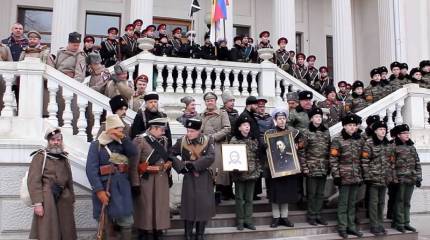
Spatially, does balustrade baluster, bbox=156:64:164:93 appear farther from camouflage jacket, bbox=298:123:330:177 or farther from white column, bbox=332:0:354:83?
white column, bbox=332:0:354:83

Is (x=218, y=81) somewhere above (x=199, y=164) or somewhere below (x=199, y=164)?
above

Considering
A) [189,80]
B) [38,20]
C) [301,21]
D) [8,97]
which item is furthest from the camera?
[301,21]

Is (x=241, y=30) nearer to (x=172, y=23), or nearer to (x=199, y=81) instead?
(x=172, y=23)

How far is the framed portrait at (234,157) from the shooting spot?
6.47m

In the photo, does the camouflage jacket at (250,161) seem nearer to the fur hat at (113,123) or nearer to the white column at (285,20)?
the fur hat at (113,123)

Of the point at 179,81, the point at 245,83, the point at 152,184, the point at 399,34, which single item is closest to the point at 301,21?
the point at 399,34

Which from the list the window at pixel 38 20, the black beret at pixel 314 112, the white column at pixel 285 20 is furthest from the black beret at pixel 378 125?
the window at pixel 38 20

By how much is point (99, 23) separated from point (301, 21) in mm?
9100

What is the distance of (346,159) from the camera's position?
6.88m

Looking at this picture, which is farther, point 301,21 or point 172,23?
point 301,21

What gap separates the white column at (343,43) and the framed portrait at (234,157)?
1123 centimetres

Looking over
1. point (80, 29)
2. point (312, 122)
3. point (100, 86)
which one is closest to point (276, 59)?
point (312, 122)

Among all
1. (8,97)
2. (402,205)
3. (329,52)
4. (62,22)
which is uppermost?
(329,52)

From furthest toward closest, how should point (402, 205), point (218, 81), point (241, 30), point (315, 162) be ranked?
point (241, 30), point (218, 81), point (402, 205), point (315, 162)
